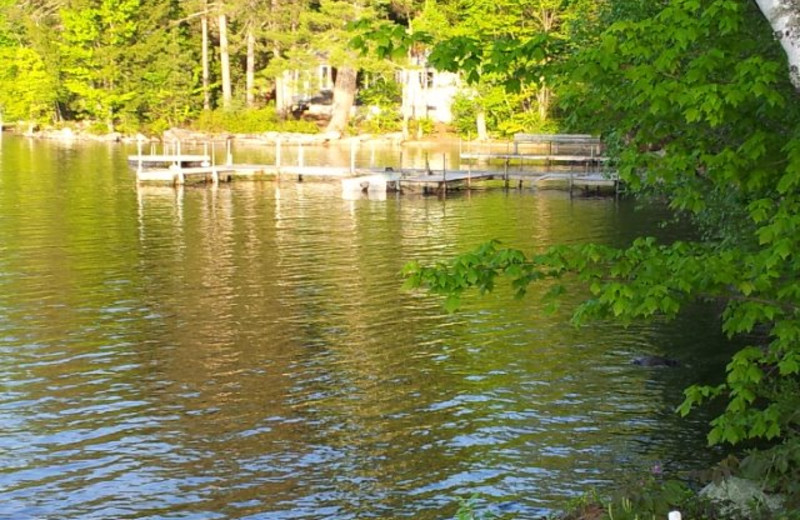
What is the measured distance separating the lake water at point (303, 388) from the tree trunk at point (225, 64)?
1722 inches

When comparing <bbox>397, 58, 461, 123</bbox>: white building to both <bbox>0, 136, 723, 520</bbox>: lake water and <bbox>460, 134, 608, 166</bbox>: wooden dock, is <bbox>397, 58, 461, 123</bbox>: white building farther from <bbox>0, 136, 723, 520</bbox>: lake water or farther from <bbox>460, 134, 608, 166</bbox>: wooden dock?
<bbox>0, 136, 723, 520</bbox>: lake water

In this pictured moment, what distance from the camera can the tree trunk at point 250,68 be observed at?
234ft

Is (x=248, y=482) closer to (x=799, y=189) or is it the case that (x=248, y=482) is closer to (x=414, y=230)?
(x=799, y=189)

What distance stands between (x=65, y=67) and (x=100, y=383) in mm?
65959

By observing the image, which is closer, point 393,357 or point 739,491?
point 739,491

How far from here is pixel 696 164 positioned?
8141 mm

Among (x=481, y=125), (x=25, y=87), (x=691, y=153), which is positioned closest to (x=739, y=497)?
(x=691, y=153)

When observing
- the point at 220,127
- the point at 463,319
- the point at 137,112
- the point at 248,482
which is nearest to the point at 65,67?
the point at 137,112

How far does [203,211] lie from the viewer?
119 ft

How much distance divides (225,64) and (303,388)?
5921 cm

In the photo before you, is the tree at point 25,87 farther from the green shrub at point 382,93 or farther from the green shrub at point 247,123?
the green shrub at point 382,93

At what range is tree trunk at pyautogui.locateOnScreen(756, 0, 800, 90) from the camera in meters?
7.04

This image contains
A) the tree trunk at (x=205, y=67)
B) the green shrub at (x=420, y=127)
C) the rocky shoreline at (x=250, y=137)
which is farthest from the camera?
the tree trunk at (x=205, y=67)

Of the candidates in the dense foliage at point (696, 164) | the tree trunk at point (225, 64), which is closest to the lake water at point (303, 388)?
the dense foliage at point (696, 164)
